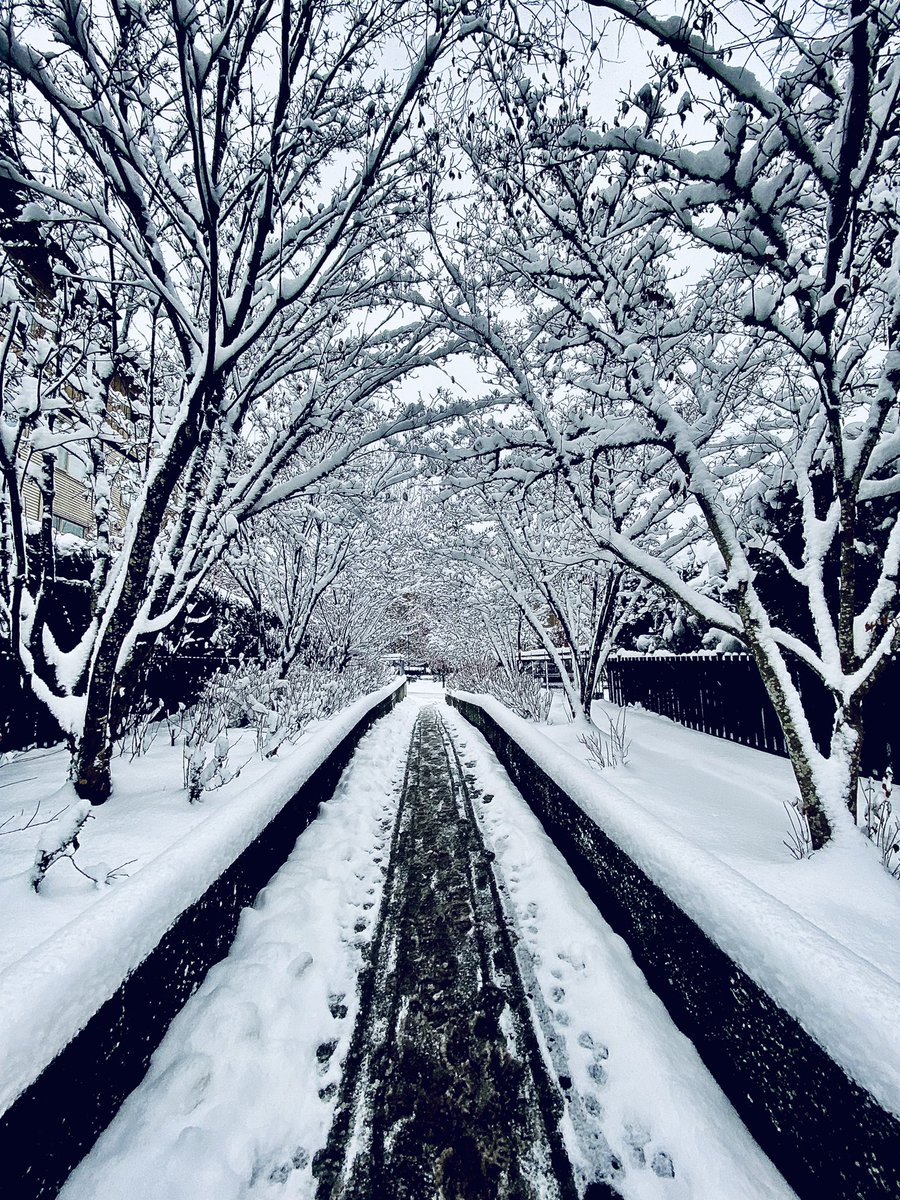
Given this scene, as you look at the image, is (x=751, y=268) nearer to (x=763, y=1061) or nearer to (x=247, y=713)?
(x=763, y=1061)

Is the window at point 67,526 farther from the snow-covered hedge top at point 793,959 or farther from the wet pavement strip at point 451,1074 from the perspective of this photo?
the snow-covered hedge top at point 793,959

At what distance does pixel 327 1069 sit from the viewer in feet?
6.68

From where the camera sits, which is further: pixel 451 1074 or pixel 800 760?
pixel 800 760

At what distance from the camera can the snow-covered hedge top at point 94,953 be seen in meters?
1.32

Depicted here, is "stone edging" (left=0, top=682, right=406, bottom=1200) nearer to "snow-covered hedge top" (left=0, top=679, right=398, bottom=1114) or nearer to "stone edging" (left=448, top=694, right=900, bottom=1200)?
"snow-covered hedge top" (left=0, top=679, right=398, bottom=1114)

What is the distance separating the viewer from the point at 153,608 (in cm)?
414

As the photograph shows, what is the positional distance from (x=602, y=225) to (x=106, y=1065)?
6257mm

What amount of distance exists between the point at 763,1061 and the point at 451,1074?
121cm

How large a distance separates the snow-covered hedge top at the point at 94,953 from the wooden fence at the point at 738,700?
13.3 ft

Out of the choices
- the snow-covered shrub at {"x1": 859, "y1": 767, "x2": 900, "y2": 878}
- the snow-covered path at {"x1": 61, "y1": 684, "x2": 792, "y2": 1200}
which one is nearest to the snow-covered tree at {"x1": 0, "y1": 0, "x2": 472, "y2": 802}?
the snow-covered path at {"x1": 61, "y1": 684, "x2": 792, "y2": 1200}

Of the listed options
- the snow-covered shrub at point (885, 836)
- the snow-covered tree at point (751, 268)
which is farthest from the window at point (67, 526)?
the snow-covered shrub at point (885, 836)

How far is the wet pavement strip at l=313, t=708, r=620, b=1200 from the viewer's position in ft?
5.35

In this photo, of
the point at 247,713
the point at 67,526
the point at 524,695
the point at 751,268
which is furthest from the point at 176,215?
the point at 67,526

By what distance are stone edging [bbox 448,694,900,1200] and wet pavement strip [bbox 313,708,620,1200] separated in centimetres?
57
